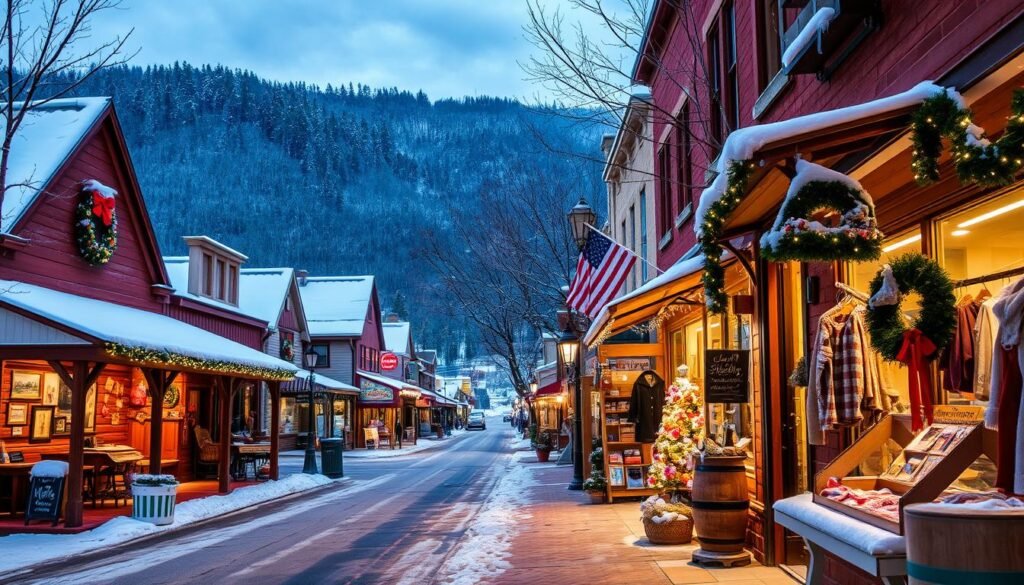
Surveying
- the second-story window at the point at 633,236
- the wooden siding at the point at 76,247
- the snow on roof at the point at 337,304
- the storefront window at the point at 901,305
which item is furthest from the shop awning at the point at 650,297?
the snow on roof at the point at 337,304

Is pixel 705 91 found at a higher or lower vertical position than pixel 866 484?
higher

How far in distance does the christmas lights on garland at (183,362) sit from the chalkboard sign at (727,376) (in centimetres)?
960

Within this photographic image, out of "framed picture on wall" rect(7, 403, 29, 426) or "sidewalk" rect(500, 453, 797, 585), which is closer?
"sidewalk" rect(500, 453, 797, 585)

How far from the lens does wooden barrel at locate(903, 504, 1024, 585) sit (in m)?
3.62

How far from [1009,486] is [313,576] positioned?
294 inches

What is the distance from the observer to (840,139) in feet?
19.1

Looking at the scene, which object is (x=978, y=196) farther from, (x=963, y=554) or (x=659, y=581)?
(x=659, y=581)

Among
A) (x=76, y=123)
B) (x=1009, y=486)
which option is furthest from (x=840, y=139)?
(x=76, y=123)

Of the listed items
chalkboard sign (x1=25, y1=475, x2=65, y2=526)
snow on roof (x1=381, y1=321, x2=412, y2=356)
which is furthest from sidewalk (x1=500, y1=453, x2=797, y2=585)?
snow on roof (x1=381, y1=321, x2=412, y2=356)

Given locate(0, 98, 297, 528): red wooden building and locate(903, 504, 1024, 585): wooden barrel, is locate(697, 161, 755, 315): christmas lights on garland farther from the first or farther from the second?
locate(0, 98, 297, 528): red wooden building

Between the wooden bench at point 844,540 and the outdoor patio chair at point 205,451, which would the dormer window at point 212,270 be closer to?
the outdoor patio chair at point 205,451

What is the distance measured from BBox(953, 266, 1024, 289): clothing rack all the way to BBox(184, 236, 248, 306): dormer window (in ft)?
75.7

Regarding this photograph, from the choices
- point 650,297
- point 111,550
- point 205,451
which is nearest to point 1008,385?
point 650,297

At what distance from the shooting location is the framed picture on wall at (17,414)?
16484mm
